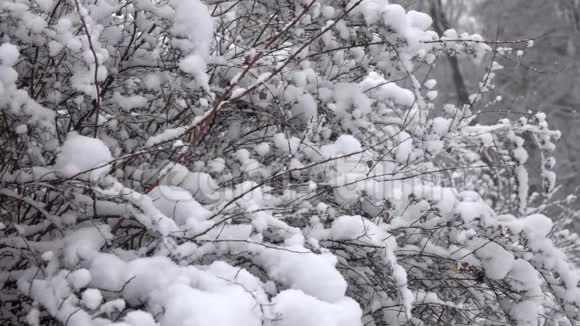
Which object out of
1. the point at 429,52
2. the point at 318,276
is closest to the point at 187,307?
the point at 318,276

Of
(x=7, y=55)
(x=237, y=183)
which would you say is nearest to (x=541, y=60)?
(x=237, y=183)

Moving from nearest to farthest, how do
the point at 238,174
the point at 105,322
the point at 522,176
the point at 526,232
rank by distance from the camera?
the point at 105,322, the point at 526,232, the point at 238,174, the point at 522,176

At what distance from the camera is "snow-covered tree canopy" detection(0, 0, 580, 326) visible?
1.39 metres

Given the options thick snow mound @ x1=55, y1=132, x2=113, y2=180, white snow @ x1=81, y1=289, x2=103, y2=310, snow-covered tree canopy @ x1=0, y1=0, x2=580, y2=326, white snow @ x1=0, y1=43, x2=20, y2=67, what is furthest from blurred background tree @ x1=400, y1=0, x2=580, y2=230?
white snow @ x1=81, y1=289, x2=103, y2=310

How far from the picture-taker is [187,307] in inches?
49.3

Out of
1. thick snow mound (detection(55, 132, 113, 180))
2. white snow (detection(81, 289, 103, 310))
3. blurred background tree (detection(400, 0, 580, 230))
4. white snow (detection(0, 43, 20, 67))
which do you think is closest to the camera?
white snow (detection(81, 289, 103, 310))

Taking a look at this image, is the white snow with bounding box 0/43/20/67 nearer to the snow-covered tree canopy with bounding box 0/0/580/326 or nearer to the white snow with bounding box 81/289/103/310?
the snow-covered tree canopy with bounding box 0/0/580/326

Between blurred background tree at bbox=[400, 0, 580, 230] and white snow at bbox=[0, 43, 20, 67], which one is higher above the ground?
blurred background tree at bbox=[400, 0, 580, 230]

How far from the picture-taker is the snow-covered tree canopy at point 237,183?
1390 millimetres

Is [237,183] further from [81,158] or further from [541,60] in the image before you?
[541,60]

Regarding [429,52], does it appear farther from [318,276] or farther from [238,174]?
[318,276]

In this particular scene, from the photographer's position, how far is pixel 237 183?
2.03 metres

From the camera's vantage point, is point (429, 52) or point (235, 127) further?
point (429, 52)

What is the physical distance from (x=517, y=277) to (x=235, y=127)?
123cm
